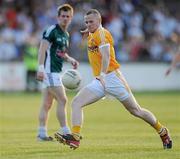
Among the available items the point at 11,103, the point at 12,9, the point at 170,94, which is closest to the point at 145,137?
the point at 11,103

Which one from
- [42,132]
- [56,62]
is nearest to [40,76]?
[56,62]

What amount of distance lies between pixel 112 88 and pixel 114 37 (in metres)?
22.4

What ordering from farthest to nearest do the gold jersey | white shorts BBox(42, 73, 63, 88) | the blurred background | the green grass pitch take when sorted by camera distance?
the blurred background, white shorts BBox(42, 73, 63, 88), the gold jersey, the green grass pitch

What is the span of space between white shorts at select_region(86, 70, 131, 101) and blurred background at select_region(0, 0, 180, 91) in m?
20.1

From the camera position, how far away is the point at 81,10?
3638 centimetres

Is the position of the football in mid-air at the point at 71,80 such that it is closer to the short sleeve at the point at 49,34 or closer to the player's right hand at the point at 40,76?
the player's right hand at the point at 40,76

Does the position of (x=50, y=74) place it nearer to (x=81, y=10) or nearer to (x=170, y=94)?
(x=170, y=94)

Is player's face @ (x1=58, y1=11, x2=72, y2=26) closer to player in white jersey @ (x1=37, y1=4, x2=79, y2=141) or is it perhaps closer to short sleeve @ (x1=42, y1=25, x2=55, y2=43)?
player in white jersey @ (x1=37, y1=4, x2=79, y2=141)

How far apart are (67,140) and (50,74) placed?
107 inches

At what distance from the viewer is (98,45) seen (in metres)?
13.6

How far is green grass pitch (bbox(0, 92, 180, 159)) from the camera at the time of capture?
43.3 ft

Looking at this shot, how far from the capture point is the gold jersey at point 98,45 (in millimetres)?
13586

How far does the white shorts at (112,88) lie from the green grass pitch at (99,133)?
38.1 inches

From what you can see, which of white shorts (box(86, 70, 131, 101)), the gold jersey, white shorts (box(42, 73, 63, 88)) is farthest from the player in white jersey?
white shorts (box(86, 70, 131, 101))
